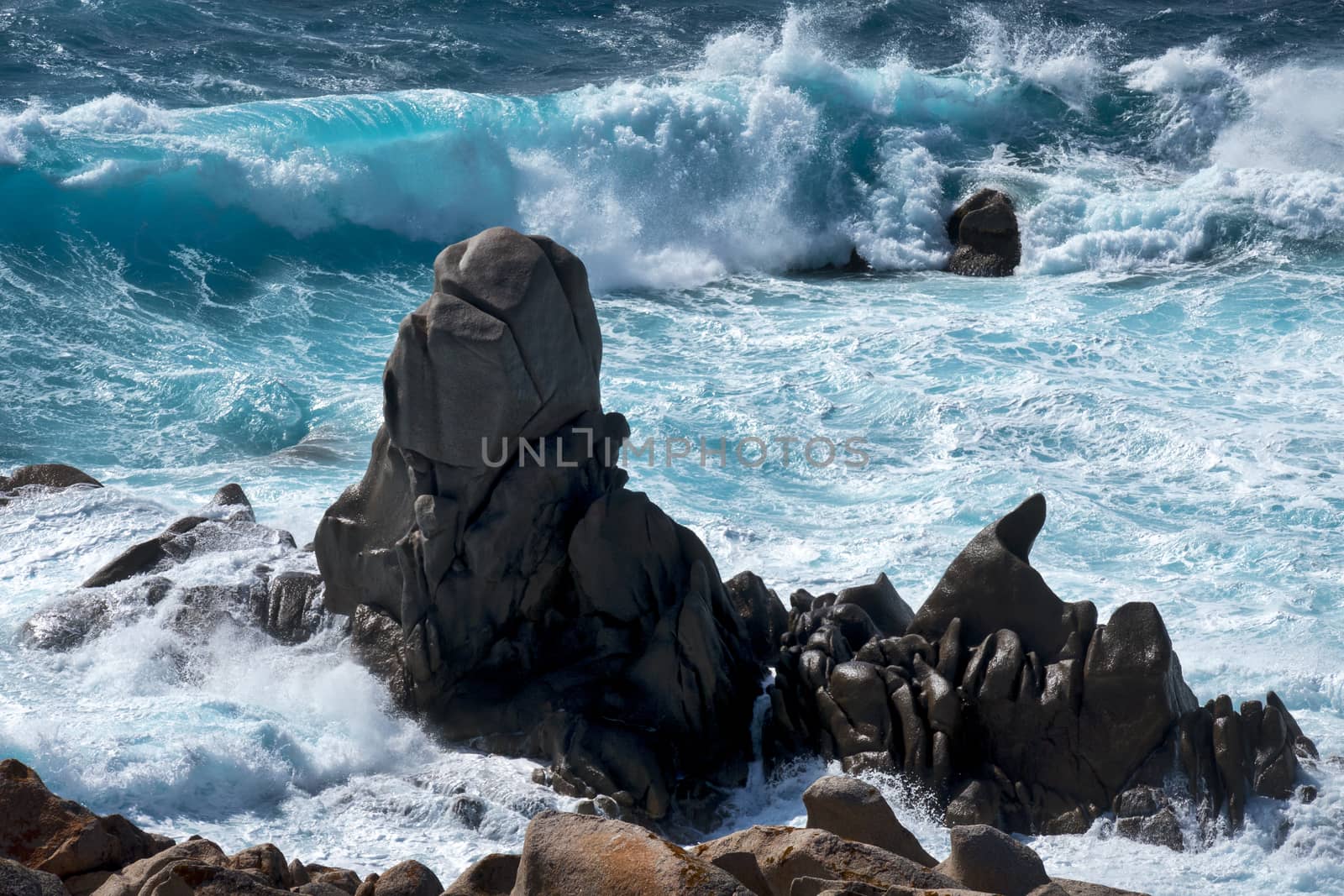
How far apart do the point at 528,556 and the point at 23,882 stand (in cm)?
475

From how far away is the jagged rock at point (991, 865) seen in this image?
20.9 feet

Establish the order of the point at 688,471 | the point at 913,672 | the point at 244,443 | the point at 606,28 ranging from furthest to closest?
the point at 606,28 → the point at 244,443 → the point at 688,471 → the point at 913,672

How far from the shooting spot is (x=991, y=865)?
21.0 ft

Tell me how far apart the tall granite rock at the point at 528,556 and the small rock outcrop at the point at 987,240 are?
13.6 metres

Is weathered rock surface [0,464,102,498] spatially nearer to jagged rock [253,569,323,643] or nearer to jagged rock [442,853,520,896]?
jagged rock [253,569,323,643]

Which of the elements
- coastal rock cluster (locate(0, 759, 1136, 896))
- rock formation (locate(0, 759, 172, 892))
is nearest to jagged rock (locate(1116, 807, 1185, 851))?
coastal rock cluster (locate(0, 759, 1136, 896))

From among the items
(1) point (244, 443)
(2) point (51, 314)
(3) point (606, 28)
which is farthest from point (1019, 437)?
(3) point (606, 28)

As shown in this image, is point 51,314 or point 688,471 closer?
point 688,471

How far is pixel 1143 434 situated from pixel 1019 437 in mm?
1212

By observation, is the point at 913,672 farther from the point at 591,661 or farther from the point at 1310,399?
the point at 1310,399

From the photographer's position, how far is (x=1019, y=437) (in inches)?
593

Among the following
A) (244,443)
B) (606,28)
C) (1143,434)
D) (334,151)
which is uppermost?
(606,28)

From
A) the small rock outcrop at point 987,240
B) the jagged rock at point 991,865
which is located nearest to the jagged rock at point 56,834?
the jagged rock at point 991,865

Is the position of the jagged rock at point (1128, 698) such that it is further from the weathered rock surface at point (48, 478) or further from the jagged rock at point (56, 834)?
the weathered rock surface at point (48, 478)
